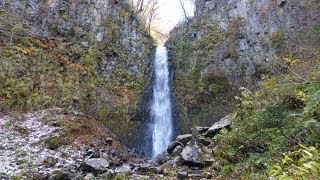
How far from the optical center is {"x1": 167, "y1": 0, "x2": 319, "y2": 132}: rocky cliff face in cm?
1811

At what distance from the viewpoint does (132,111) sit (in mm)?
18516

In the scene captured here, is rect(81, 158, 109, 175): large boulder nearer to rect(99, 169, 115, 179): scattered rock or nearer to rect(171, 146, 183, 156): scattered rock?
rect(99, 169, 115, 179): scattered rock

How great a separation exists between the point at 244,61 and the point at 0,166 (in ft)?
50.3

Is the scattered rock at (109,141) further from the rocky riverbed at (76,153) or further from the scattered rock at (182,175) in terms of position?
the scattered rock at (182,175)

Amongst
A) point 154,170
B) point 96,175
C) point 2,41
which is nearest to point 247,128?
point 154,170

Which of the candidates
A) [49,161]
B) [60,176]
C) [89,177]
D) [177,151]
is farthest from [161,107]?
[60,176]

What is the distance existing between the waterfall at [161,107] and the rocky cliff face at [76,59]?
76 centimetres

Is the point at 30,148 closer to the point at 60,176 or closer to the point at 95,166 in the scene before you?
the point at 95,166

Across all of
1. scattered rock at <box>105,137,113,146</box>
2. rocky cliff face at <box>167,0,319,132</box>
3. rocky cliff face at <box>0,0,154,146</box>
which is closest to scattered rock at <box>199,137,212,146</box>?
scattered rock at <box>105,137,113,146</box>

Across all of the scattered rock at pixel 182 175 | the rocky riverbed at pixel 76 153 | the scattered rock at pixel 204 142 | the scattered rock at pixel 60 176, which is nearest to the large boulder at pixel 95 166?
the rocky riverbed at pixel 76 153

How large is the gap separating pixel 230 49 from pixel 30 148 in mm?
14301

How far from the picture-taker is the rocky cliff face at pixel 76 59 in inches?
631

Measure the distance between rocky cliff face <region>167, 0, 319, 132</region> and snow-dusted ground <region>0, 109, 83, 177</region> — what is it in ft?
29.9

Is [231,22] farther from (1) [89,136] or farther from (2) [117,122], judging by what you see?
(1) [89,136]
